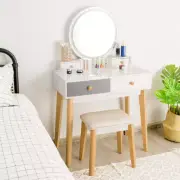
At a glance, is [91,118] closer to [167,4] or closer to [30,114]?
[30,114]

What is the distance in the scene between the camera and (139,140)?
11.3 ft

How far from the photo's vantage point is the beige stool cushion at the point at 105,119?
2672mm

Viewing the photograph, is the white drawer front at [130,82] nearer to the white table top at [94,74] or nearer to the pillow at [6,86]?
the white table top at [94,74]

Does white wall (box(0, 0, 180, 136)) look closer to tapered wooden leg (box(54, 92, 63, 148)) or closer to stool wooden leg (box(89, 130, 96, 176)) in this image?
tapered wooden leg (box(54, 92, 63, 148))

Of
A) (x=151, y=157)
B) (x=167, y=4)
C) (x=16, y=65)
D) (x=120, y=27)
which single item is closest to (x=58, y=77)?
(x=16, y=65)

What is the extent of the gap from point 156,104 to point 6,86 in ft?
5.83

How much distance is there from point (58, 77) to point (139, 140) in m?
1.13

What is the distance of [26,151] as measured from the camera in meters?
1.77

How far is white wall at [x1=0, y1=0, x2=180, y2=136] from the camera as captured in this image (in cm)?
286

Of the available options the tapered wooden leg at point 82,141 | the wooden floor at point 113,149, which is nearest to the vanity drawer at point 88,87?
the tapered wooden leg at point 82,141

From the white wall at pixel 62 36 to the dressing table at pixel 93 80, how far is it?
0.33 ft

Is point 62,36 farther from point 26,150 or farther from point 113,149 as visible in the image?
point 26,150

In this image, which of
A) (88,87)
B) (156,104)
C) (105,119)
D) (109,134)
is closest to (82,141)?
(105,119)

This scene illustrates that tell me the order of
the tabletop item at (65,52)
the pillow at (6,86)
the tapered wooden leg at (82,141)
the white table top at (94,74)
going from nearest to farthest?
the pillow at (6,86), the white table top at (94,74), the tapered wooden leg at (82,141), the tabletop item at (65,52)
